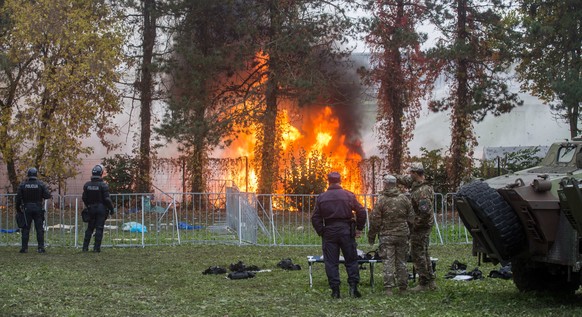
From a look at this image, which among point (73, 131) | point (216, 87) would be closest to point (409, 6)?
point (216, 87)

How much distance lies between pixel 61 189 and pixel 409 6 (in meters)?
15.4

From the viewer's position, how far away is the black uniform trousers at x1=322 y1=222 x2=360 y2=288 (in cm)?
1298

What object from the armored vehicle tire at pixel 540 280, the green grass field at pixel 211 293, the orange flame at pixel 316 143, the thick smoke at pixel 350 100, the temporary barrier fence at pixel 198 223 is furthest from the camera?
the orange flame at pixel 316 143

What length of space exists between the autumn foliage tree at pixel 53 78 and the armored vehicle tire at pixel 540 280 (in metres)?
21.1

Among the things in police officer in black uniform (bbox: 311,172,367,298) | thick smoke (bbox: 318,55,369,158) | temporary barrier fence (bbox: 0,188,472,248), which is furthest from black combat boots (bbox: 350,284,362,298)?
thick smoke (bbox: 318,55,369,158)

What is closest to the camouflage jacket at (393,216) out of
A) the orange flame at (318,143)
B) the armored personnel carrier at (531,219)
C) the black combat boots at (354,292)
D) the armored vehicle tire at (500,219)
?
the black combat boots at (354,292)

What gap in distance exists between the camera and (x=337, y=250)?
42.8 ft

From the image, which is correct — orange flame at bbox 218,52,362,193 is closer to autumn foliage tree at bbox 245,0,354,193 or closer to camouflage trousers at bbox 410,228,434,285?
autumn foliage tree at bbox 245,0,354,193

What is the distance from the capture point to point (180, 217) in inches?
936

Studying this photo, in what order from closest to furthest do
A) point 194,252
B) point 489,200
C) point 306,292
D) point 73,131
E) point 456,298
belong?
point 489,200 < point 456,298 < point 306,292 < point 194,252 < point 73,131

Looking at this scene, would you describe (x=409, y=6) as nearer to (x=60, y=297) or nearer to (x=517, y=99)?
(x=517, y=99)

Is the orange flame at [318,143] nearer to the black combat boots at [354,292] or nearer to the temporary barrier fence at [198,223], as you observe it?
the temporary barrier fence at [198,223]

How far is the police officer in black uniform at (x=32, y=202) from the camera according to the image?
66.1 feet

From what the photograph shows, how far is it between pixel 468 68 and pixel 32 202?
18322mm
